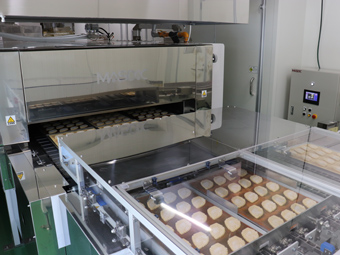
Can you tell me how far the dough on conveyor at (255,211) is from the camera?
100cm

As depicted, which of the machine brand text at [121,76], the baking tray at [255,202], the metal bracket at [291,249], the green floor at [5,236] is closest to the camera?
the metal bracket at [291,249]

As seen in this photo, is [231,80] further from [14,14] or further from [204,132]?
[14,14]

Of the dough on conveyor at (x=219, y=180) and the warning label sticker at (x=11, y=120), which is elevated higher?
the warning label sticker at (x=11, y=120)

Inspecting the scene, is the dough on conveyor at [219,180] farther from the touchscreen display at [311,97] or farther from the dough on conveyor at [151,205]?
the touchscreen display at [311,97]

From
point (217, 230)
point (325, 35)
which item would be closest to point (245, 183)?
point (217, 230)

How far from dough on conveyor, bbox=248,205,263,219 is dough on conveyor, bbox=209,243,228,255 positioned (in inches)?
9.1

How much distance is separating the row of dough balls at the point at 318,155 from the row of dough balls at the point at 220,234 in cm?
38

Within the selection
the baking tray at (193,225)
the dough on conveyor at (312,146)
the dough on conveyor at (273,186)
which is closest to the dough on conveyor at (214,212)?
the baking tray at (193,225)

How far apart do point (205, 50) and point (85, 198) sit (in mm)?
1238

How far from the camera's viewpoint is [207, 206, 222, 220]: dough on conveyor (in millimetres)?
942

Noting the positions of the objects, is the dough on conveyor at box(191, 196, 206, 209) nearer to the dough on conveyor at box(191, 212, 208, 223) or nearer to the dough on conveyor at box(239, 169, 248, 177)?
the dough on conveyor at box(191, 212, 208, 223)

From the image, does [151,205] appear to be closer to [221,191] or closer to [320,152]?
[221,191]

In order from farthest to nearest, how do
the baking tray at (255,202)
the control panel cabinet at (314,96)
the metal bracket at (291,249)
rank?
the control panel cabinet at (314,96) → the baking tray at (255,202) → the metal bracket at (291,249)

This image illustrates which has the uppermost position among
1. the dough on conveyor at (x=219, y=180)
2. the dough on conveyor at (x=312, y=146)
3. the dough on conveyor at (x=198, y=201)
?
the dough on conveyor at (x=312, y=146)
